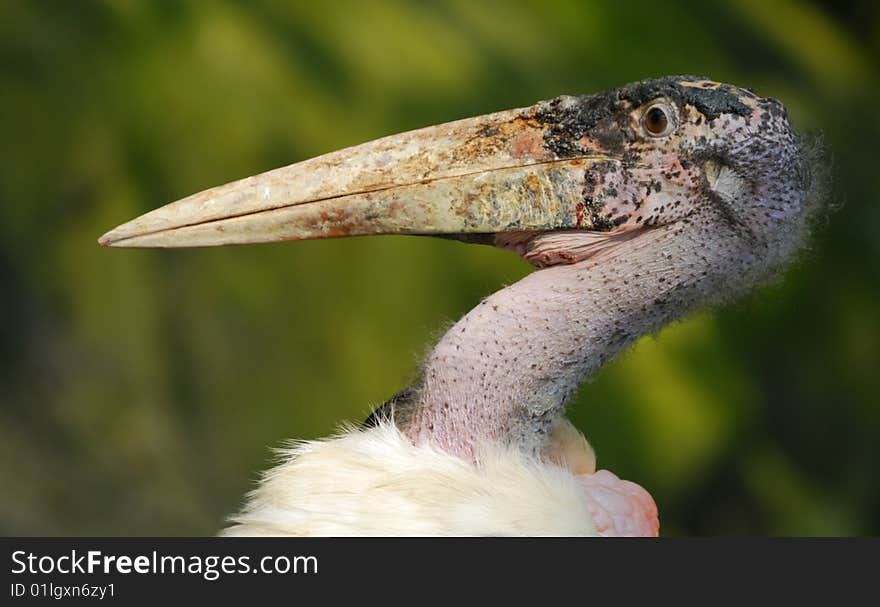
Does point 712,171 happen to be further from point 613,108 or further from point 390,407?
point 390,407

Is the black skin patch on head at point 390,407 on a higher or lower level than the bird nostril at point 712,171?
lower

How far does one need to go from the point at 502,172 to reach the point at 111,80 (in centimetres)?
199

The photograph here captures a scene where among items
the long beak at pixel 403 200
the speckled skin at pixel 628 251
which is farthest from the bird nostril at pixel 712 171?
the long beak at pixel 403 200

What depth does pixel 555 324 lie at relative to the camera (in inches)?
47.3

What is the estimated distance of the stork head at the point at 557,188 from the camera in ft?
3.94

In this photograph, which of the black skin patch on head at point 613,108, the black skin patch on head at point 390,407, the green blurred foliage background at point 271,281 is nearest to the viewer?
the black skin patch on head at point 613,108

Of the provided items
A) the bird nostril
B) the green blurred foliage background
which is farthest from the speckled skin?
the green blurred foliage background

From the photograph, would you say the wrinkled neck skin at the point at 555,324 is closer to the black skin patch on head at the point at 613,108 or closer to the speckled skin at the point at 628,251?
the speckled skin at the point at 628,251

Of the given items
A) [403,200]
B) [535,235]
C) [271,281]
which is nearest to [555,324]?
[535,235]

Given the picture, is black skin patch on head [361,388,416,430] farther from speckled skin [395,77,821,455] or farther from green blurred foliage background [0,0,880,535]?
green blurred foliage background [0,0,880,535]

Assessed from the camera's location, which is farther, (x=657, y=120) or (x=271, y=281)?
(x=271, y=281)

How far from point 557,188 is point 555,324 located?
16cm

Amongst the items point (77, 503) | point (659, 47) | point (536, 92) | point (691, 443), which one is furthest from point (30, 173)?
point (691, 443)

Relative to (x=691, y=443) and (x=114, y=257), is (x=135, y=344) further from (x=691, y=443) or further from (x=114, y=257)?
(x=691, y=443)
